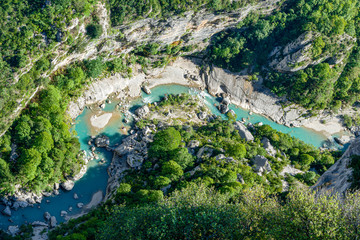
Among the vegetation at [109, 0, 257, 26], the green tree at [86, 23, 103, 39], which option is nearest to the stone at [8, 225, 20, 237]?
the green tree at [86, 23, 103, 39]

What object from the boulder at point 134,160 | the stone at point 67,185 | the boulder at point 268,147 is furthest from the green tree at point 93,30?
the boulder at point 268,147

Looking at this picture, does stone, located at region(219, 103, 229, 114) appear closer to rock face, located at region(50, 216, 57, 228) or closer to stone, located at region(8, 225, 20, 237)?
rock face, located at region(50, 216, 57, 228)

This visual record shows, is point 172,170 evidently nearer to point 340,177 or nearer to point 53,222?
point 53,222

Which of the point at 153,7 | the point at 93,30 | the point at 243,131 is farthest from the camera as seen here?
the point at 243,131

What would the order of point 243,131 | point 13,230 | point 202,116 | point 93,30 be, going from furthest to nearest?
point 202,116
point 243,131
point 93,30
point 13,230

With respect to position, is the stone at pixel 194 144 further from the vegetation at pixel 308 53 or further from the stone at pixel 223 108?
the vegetation at pixel 308 53

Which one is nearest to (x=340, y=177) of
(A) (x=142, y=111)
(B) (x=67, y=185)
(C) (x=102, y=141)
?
(A) (x=142, y=111)

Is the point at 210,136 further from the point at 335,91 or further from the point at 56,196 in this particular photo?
the point at 335,91
